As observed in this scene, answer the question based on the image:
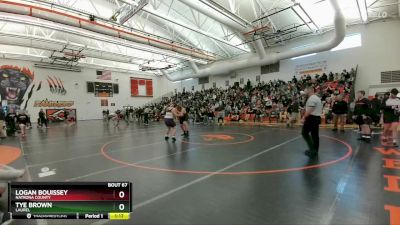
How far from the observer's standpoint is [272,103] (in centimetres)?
1695

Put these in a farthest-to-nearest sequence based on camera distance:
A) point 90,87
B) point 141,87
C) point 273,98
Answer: point 141,87 → point 90,87 → point 273,98

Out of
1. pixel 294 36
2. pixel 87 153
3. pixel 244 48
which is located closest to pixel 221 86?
pixel 244 48

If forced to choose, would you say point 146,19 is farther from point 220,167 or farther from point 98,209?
point 98,209

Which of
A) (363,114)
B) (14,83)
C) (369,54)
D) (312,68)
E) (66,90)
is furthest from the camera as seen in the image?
(66,90)

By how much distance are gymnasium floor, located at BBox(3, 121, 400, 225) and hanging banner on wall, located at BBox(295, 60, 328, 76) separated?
1312 cm

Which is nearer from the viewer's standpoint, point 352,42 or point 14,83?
point 352,42

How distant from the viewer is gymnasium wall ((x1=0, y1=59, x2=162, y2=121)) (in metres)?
22.9

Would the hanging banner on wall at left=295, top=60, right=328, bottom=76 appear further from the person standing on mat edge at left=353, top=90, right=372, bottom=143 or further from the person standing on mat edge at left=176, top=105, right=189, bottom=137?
the person standing on mat edge at left=176, top=105, right=189, bottom=137

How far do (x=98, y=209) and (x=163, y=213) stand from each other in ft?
3.39

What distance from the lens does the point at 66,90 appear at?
26234mm

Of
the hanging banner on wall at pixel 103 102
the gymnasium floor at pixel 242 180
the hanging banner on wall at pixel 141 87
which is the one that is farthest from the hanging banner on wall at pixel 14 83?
the gymnasium floor at pixel 242 180
